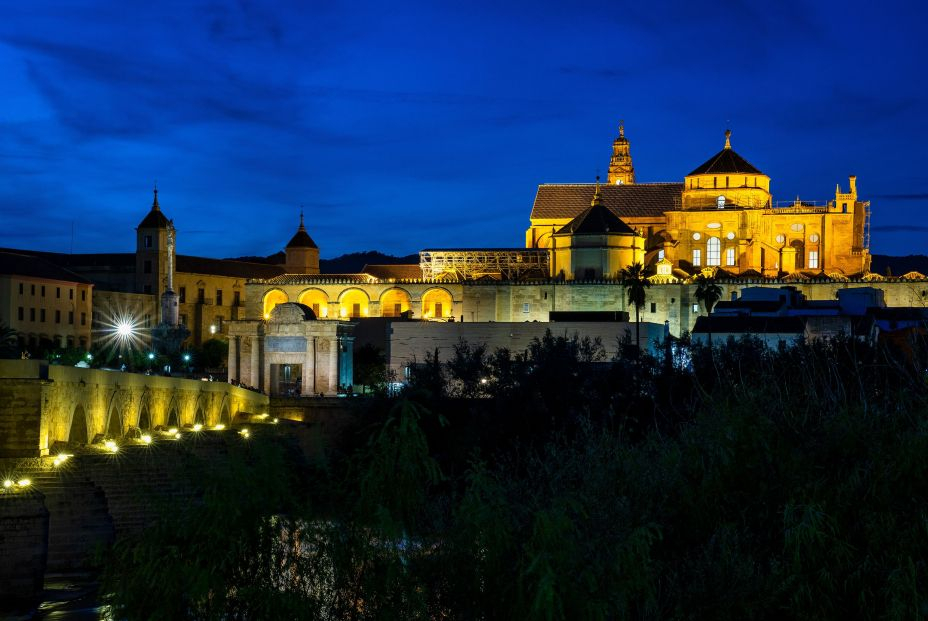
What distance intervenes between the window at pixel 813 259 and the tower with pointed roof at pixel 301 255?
34.9 meters

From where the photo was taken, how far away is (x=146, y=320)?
94.6 metres

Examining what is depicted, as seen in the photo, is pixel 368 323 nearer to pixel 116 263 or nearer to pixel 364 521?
pixel 116 263

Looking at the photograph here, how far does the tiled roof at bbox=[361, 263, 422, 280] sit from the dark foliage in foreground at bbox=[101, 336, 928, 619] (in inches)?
2704

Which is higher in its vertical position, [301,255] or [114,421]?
[301,255]

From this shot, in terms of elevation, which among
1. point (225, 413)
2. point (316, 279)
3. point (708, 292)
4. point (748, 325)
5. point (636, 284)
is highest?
point (316, 279)

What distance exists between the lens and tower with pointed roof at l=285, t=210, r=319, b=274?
331 ft

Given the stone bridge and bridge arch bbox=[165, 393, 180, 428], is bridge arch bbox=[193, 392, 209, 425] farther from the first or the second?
bridge arch bbox=[165, 393, 180, 428]

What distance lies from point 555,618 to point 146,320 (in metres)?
83.9

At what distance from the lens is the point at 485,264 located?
88.4m

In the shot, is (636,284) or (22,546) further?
(636,284)

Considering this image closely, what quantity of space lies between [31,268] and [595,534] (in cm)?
7233

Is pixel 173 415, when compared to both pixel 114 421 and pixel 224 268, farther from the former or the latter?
pixel 224 268

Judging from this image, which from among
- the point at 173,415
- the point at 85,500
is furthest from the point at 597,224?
the point at 85,500

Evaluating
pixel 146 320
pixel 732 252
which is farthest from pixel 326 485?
pixel 146 320
